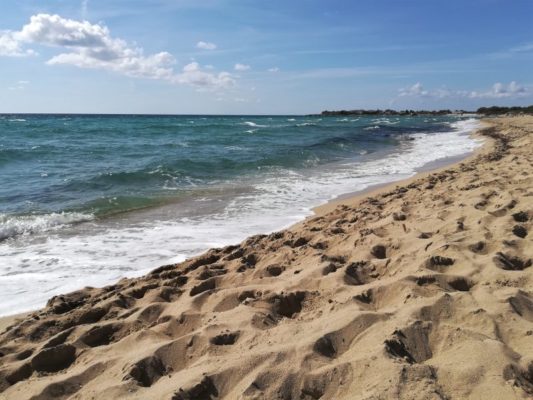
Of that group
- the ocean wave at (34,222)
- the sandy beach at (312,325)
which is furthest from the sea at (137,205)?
the sandy beach at (312,325)

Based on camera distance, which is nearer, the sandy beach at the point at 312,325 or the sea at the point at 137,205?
the sandy beach at the point at 312,325

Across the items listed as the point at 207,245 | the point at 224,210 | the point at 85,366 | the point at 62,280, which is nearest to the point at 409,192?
the point at 224,210

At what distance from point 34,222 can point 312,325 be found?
21.0 feet

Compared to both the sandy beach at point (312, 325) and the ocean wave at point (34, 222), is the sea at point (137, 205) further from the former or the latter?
the sandy beach at point (312, 325)

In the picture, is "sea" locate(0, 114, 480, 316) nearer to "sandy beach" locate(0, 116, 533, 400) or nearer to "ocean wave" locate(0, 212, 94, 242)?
"ocean wave" locate(0, 212, 94, 242)

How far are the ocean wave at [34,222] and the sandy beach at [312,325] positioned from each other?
3452 mm

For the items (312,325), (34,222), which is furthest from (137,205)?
(312,325)

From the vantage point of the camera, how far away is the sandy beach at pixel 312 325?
2371 mm

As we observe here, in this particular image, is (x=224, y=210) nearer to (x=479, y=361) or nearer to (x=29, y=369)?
(x=29, y=369)

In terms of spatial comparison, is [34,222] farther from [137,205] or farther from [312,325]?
[312,325]

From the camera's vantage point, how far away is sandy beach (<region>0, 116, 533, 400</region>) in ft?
7.78

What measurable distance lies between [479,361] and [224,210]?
21.5ft

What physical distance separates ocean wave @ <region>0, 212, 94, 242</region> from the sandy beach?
11.3 feet

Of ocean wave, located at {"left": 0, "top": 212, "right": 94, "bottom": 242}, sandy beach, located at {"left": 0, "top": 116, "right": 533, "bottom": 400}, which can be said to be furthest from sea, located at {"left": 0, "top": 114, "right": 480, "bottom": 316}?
sandy beach, located at {"left": 0, "top": 116, "right": 533, "bottom": 400}
